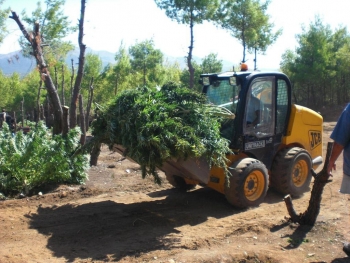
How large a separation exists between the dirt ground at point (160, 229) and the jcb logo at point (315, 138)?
95cm

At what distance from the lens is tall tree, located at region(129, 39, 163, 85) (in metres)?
29.6

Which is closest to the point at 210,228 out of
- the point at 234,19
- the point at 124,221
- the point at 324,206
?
the point at 124,221

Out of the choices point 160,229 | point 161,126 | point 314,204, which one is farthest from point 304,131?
point 160,229

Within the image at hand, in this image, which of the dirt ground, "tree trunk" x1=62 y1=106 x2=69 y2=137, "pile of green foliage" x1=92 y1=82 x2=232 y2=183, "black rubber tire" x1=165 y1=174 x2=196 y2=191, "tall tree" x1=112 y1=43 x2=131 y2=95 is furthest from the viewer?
"tall tree" x1=112 y1=43 x2=131 y2=95

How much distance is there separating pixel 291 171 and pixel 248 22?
21.1 metres

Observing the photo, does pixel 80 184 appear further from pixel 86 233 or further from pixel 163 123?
pixel 163 123

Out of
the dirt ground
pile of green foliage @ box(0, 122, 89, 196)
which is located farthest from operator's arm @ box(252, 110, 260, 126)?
pile of green foliage @ box(0, 122, 89, 196)

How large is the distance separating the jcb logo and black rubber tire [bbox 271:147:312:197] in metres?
0.52

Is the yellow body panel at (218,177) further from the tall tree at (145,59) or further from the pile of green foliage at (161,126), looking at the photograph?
the tall tree at (145,59)

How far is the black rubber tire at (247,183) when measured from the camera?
6.30 metres

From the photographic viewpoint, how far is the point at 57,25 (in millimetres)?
18938

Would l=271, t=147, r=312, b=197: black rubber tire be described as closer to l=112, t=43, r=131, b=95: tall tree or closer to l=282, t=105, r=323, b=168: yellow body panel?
l=282, t=105, r=323, b=168: yellow body panel

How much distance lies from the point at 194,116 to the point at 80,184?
3318mm

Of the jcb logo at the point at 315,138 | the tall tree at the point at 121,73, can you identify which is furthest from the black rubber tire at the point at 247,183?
the tall tree at the point at 121,73
